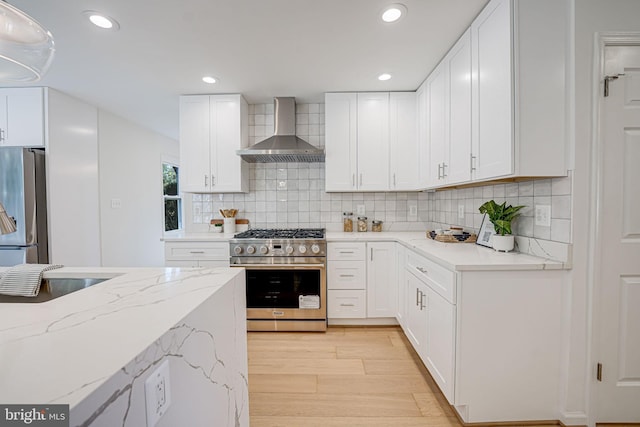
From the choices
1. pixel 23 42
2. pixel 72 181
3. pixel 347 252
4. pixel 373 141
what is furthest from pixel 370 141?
pixel 72 181

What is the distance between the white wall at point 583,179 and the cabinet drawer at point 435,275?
61 cm

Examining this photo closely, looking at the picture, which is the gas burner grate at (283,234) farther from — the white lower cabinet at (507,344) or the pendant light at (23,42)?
the pendant light at (23,42)

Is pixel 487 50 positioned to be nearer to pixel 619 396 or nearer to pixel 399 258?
pixel 399 258

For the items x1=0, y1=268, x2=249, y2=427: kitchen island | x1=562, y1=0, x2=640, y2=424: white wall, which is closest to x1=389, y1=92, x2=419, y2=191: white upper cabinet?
x1=562, y1=0, x2=640, y2=424: white wall

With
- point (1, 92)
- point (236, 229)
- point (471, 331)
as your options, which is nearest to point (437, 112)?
point (471, 331)

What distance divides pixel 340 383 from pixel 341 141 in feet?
7.19

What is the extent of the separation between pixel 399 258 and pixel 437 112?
1.33m

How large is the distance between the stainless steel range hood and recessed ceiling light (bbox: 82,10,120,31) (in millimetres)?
1276

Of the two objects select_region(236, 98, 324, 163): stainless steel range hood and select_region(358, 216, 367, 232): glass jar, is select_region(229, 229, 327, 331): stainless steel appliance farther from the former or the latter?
select_region(236, 98, 324, 163): stainless steel range hood

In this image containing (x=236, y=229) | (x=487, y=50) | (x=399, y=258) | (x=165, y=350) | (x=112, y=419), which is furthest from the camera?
(x=236, y=229)

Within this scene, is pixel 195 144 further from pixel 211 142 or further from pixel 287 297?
pixel 287 297

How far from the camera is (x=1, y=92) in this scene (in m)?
2.70

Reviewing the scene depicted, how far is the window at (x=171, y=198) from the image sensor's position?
16.3ft

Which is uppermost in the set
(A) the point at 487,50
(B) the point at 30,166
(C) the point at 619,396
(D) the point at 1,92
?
(D) the point at 1,92
